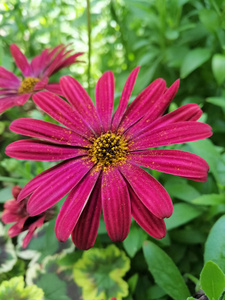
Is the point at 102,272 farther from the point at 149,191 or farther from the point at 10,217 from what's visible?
the point at 149,191

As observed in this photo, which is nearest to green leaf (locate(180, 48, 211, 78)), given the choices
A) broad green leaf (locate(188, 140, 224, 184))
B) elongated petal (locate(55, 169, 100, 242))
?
broad green leaf (locate(188, 140, 224, 184))

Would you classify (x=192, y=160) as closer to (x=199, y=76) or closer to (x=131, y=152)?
(x=131, y=152)

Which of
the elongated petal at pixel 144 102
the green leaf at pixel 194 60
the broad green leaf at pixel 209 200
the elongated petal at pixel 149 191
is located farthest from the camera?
the green leaf at pixel 194 60

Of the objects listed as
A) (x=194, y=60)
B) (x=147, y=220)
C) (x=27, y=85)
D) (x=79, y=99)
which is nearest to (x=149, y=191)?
(x=147, y=220)

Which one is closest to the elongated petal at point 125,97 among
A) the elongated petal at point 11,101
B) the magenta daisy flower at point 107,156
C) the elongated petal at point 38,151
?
the magenta daisy flower at point 107,156

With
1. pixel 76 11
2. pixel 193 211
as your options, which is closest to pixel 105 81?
pixel 193 211

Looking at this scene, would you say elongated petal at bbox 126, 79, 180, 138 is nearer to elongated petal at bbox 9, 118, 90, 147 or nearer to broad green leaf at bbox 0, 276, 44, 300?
elongated petal at bbox 9, 118, 90, 147

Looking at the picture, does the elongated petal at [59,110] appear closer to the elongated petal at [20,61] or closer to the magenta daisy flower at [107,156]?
the magenta daisy flower at [107,156]
